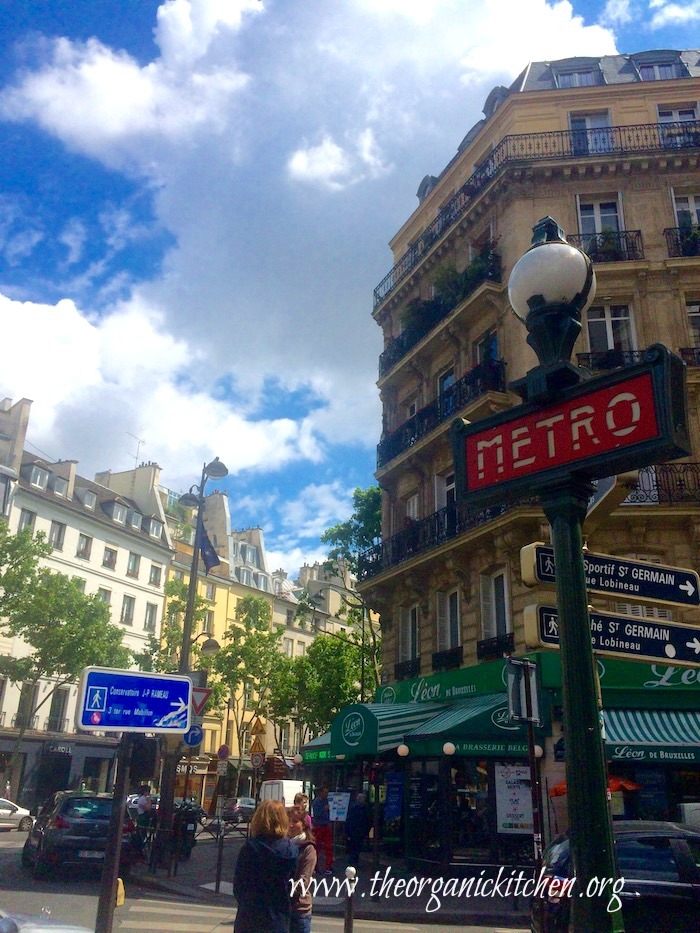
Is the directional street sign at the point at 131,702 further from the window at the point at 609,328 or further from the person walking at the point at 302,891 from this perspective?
the window at the point at 609,328

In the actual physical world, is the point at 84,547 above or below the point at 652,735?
above

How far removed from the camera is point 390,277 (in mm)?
27766

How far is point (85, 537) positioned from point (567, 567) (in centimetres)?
4499

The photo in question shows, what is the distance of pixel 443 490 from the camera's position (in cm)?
2202

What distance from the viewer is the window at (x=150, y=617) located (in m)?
48.8

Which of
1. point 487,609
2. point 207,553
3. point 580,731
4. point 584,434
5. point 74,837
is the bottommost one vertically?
point 74,837

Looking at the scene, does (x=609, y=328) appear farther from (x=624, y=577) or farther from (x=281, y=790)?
(x=281, y=790)

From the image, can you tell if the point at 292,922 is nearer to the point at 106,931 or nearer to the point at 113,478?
the point at 106,931

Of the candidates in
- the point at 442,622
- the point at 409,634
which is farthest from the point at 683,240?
the point at 409,634

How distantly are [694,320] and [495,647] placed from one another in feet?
30.5

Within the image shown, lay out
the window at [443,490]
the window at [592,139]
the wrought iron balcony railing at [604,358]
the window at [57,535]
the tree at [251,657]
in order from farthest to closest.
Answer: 1. the tree at [251,657]
2. the window at [57,535]
3. the window at [443,490]
4. the window at [592,139]
5. the wrought iron balcony railing at [604,358]

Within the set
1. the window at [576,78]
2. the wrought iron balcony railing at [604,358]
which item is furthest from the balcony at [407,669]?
the window at [576,78]

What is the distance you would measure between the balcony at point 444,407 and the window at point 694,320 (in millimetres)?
4501

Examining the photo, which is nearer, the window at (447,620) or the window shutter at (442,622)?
the window at (447,620)
